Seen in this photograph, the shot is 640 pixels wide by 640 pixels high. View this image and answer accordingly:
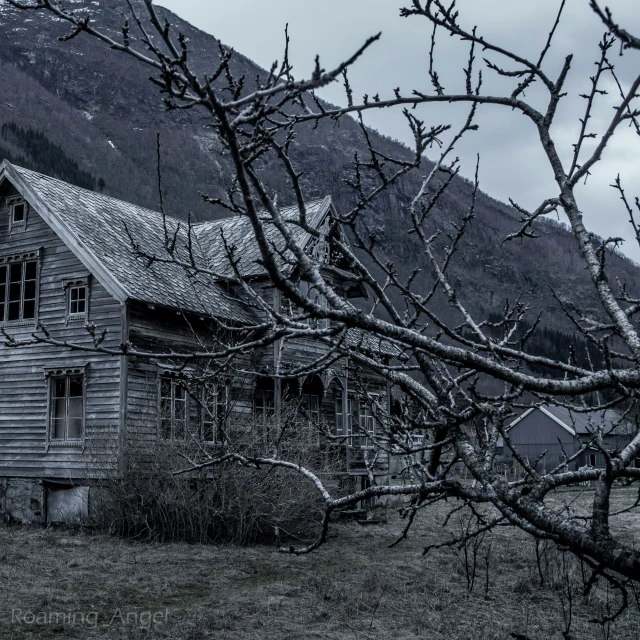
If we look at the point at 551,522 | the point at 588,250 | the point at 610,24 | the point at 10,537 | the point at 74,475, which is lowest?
the point at 10,537

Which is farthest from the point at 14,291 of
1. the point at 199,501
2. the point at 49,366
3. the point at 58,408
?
the point at 199,501

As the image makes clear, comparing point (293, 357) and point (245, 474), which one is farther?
point (293, 357)

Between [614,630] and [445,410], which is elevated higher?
[445,410]

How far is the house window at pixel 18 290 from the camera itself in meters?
19.7

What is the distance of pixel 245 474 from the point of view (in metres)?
15.4

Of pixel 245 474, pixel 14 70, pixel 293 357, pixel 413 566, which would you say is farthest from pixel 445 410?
pixel 14 70

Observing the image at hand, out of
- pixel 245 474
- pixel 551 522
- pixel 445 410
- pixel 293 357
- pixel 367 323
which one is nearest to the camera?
pixel 367 323

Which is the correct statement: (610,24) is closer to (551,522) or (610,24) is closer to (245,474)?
(551,522)

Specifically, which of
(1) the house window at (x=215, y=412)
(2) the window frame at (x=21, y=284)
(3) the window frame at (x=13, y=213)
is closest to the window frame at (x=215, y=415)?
(1) the house window at (x=215, y=412)

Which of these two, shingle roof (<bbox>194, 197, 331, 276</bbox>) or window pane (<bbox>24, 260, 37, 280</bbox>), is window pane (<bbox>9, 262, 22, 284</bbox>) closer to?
window pane (<bbox>24, 260, 37, 280</bbox>)

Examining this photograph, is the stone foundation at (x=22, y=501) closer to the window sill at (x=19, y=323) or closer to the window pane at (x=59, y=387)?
the window pane at (x=59, y=387)

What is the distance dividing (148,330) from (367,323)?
16.1 m

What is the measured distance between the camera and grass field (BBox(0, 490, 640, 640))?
916 centimetres

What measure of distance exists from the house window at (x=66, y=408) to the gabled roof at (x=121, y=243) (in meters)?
2.75
